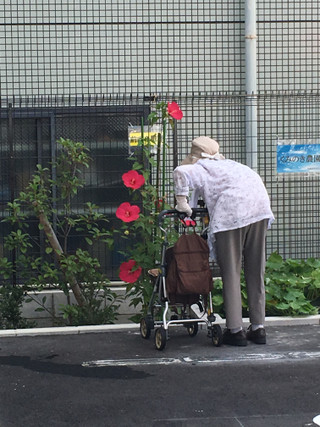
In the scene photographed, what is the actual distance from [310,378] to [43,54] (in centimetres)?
588

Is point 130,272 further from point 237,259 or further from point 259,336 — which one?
point 259,336

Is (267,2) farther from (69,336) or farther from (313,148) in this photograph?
(69,336)

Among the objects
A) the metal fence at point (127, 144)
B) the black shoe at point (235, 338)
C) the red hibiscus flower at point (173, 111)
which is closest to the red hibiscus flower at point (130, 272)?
the black shoe at point (235, 338)

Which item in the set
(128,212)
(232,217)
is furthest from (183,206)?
(128,212)

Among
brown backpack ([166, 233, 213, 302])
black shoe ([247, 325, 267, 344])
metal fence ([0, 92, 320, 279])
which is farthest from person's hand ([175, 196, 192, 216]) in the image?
metal fence ([0, 92, 320, 279])

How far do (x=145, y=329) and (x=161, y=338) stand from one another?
1.64ft

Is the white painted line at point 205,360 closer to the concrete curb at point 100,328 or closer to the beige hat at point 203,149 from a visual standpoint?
the concrete curb at point 100,328

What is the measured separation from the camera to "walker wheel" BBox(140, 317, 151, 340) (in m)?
6.68

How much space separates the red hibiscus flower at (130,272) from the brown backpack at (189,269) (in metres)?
0.79

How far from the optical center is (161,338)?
6246 mm

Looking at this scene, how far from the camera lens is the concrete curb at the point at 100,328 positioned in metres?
6.98

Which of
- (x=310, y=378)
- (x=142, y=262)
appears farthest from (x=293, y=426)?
(x=142, y=262)

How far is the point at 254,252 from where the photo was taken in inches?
255

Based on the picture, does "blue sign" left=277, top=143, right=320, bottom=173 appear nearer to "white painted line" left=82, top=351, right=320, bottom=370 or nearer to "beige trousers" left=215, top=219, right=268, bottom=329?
"beige trousers" left=215, top=219, right=268, bottom=329
